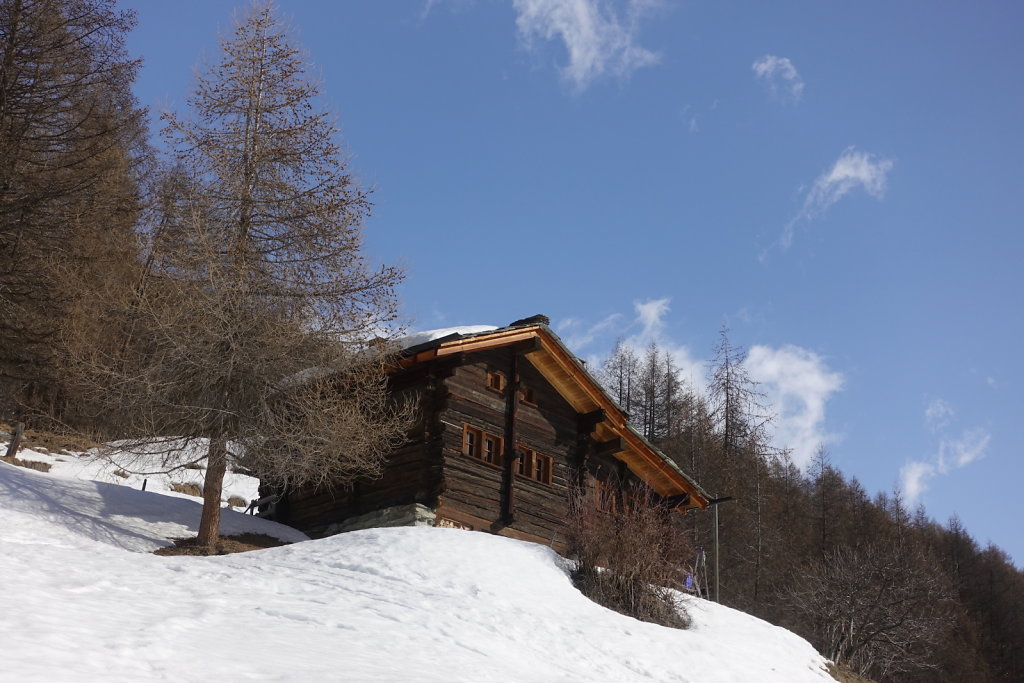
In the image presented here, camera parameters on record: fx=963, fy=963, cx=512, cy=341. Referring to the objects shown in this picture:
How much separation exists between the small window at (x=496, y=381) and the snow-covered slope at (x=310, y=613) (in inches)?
195

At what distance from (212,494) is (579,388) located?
33.2 ft

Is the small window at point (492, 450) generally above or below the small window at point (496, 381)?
below

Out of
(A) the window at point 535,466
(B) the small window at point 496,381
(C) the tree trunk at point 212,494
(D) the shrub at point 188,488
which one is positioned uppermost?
(B) the small window at point 496,381

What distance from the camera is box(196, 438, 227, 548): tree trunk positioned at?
18625mm

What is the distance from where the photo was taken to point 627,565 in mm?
19281

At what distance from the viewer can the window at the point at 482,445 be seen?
22.8 meters

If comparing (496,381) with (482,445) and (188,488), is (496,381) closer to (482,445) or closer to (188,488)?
(482,445)

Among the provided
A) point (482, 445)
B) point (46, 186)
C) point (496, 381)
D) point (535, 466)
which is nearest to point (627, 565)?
point (482, 445)

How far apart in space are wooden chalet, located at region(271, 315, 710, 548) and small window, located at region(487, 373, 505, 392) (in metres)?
0.03

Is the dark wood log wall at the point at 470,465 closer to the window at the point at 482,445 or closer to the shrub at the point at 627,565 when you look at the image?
the window at the point at 482,445

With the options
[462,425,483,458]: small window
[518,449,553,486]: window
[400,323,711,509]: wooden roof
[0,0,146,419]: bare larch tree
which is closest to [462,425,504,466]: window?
[462,425,483,458]: small window

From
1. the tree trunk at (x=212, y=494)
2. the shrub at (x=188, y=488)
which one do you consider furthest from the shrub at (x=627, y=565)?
the shrub at (x=188, y=488)

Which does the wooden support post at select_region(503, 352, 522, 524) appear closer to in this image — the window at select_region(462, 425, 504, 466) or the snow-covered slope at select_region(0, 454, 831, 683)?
the window at select_region(462, 425, 504, 466)

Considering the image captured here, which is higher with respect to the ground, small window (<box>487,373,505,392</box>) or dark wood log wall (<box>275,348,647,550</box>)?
small window (<box>487,373,505,392</box>)
